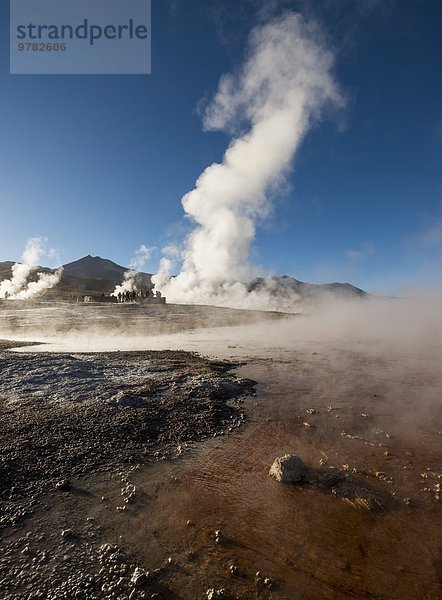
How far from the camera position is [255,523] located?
4844 mm

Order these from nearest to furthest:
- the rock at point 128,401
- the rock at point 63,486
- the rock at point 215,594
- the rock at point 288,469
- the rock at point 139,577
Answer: the rock at point 215,594
the rock at point 139,577
the rock at point 63,486
the rock at point 288,469
the rock at point 128,401

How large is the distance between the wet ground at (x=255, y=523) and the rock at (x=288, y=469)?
14cm

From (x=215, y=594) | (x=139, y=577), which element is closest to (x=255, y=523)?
(x=215, y=594)

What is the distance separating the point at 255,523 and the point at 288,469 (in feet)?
4.44

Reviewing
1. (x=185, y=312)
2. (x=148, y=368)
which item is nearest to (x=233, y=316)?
(x=185, y=312)

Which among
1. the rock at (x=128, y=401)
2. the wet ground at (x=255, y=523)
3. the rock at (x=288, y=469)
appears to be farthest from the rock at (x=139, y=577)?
the rock at (x=128, y=401)

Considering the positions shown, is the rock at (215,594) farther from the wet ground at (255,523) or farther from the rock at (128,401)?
the rock at (128,401)

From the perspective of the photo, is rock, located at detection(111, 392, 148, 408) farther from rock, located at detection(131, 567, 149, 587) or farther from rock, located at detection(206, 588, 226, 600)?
rock, located at detection(206, 588, 226, 600)

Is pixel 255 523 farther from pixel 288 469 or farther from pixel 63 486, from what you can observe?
pixel 63 486

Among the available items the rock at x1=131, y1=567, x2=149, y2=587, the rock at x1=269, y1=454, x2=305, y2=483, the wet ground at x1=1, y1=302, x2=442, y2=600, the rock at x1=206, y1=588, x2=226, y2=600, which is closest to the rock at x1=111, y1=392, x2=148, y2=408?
the wet ground at x1=1, y1=302, x2=442, y2=600

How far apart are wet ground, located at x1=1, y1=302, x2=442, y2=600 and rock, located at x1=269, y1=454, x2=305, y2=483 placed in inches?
5.6

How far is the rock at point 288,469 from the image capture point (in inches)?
232

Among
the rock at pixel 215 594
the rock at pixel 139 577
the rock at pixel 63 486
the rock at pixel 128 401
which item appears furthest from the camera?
the rock at pixel 128 401

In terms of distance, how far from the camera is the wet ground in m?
3.85
